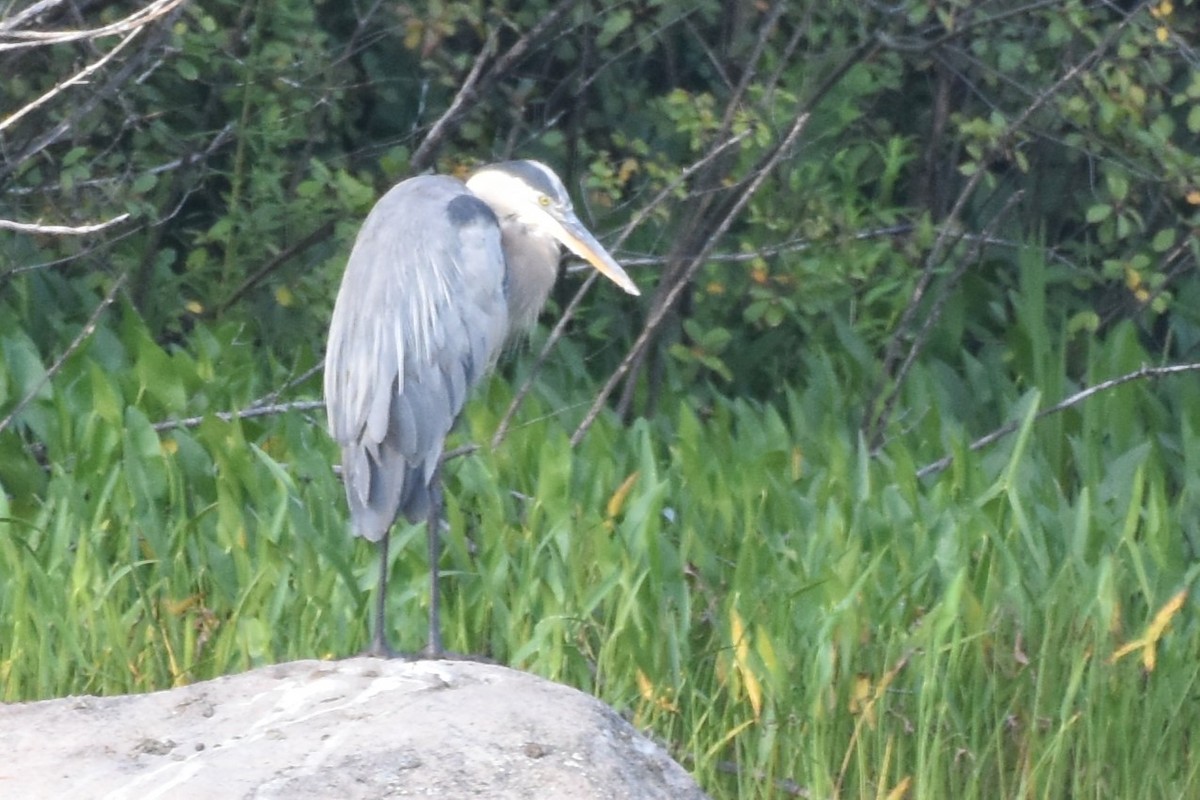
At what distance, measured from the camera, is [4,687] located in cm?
368

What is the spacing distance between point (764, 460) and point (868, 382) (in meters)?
1.10

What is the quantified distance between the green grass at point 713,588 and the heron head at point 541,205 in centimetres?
50

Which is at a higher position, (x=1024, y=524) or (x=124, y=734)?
(x=124, y=734)

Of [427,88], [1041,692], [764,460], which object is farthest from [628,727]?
[427,88]

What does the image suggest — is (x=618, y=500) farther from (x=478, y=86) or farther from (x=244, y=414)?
(x=478, y=86)

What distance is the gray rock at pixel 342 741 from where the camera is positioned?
2.60m

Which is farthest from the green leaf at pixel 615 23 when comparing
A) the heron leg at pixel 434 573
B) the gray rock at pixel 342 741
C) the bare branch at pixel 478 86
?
the gray rock at pixel 342 741

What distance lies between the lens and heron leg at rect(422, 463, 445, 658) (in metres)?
3.61

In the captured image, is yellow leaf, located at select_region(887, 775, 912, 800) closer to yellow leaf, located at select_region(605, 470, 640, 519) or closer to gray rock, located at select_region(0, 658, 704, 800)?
gray rock, located at select_region(0, 658, 704, 800)

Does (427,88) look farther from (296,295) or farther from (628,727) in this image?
(628,727)

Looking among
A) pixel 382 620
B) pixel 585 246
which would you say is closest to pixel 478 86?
pixel 585 246

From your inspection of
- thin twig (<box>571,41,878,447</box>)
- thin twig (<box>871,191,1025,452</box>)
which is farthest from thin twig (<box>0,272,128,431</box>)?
thin twig (<box>871,191,1025,452</box>)

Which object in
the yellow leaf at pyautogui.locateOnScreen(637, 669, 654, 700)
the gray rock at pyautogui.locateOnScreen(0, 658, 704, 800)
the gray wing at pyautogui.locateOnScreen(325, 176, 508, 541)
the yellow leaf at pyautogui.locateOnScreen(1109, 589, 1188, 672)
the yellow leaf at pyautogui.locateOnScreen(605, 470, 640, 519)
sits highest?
the gray wing at pyautogui.locateOnScreen(325, 176, 508, 541)

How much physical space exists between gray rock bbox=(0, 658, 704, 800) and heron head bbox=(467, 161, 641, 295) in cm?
124
